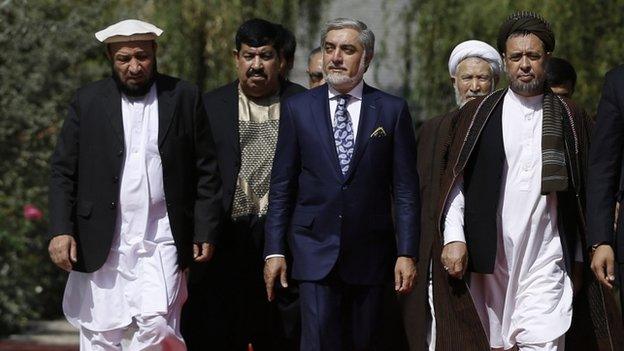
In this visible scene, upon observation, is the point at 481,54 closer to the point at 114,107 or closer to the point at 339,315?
the point at 114,107

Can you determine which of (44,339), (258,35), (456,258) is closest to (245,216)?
(258,35)

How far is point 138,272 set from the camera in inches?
406

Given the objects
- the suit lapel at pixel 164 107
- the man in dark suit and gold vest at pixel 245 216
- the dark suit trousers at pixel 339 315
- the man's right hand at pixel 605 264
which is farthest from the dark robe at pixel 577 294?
the suit lapel at pixel 164 107

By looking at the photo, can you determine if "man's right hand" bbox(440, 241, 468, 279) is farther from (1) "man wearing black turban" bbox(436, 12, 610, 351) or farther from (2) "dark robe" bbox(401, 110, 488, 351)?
(2) "dark robe" bbox(401, 110, 488, 351)

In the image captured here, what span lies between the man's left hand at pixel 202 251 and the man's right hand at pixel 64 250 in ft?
2.29

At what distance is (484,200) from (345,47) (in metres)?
1.11

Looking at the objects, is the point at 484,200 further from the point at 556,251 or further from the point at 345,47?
the point at 345,47

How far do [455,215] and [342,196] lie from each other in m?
0.63

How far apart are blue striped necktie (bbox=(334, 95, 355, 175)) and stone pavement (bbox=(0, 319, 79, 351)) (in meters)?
7.09

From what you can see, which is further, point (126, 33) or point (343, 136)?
point (126, 33)

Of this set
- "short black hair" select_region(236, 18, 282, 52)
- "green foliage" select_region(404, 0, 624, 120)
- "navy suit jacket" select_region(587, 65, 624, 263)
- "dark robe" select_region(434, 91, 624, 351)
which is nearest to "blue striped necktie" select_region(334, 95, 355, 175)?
"dark robe" select_region(434, 91, 624, 351)

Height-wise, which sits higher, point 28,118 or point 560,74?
point 560,74

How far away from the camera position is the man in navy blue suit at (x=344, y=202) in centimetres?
963

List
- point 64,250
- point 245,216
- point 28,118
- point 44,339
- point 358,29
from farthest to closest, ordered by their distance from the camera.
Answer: point 44,339 < point 28,118 < point 245,216 < point 64,250 < point 358,29
